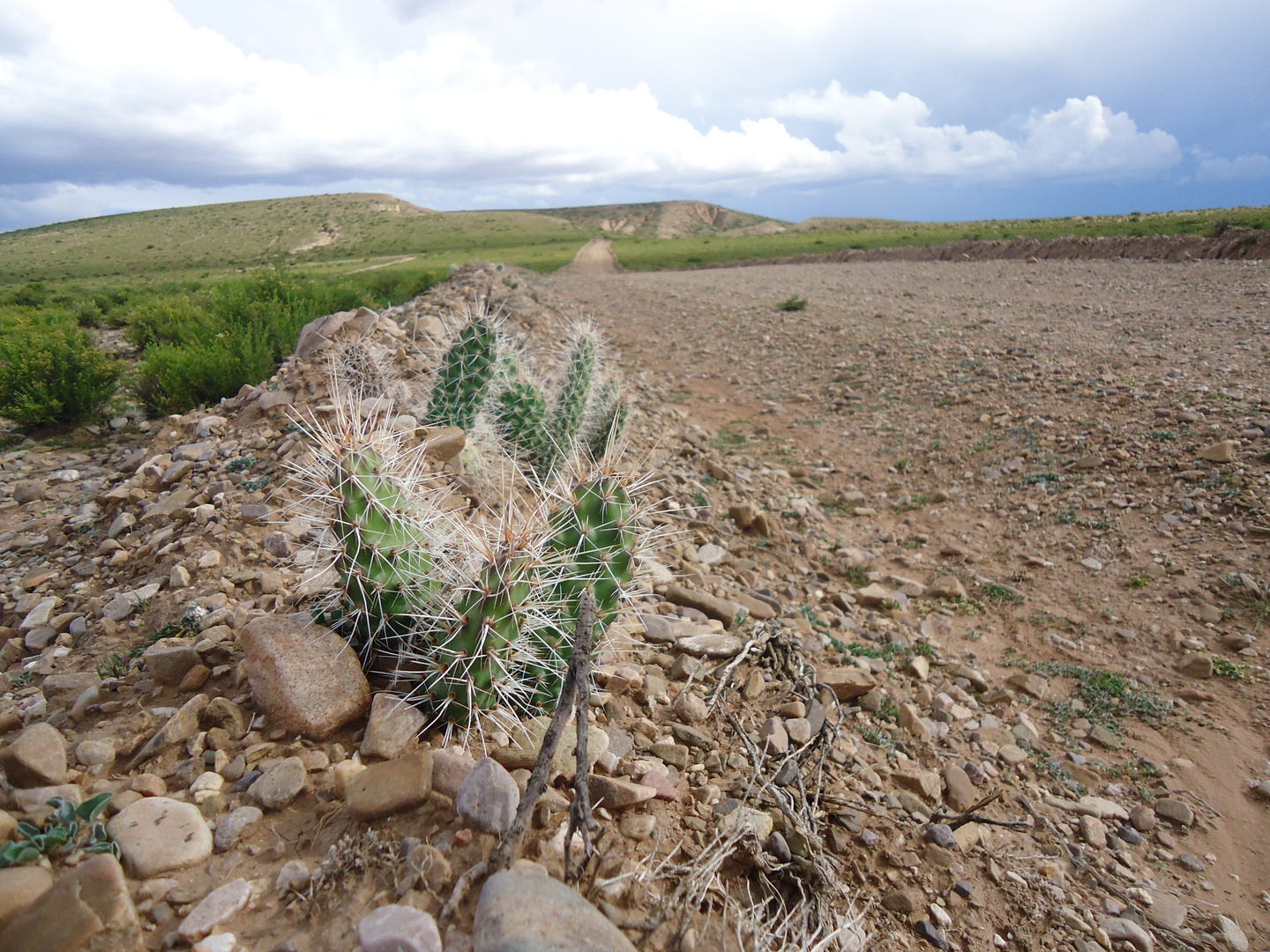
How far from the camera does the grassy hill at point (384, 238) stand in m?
38.8

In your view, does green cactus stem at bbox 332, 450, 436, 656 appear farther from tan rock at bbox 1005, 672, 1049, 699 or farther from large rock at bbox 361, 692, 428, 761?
tan rock at bbox 1005, 672, 1049, 699

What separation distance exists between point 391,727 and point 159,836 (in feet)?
2.35

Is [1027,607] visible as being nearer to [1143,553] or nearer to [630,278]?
[1143,553]

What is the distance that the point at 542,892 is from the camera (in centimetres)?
163

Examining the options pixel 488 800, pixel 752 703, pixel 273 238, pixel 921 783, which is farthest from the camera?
pixel 273 238

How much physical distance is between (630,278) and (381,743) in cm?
3170

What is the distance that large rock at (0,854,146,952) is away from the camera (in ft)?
4.64

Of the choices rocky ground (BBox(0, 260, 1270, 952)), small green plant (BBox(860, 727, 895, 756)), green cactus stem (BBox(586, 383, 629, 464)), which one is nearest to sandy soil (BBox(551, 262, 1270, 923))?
rocky ground (BBox(0, 260, 1270, 952))

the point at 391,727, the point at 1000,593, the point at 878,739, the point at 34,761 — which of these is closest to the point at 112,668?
the point at 34,761

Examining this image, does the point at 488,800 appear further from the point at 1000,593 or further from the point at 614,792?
the point at 1000,593

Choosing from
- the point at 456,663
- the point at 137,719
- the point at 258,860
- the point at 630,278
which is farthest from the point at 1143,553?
the point at 630,278

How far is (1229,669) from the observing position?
432 centimetres

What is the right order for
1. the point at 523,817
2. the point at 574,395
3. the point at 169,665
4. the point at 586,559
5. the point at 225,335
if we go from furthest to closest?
1. the point at 225,335
2. the point at 574,395
3. the point at 586,559
4. the point at 169,665
5. the point at 523,817

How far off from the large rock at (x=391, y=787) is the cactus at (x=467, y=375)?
12.8 ft
